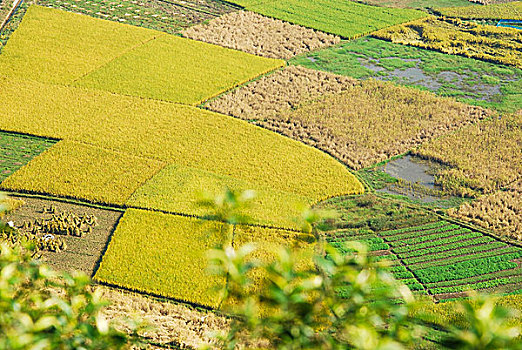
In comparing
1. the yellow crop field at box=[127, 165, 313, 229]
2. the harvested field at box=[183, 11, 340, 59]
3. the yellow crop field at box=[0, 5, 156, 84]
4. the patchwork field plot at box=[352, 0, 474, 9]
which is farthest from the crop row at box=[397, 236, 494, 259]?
the patchwork field plot at box=[352, 0, 474, 9]

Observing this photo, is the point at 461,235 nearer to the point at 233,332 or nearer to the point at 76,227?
the point at 76,227

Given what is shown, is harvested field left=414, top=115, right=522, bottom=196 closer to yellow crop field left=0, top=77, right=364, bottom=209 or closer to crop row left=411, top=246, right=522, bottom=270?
crop row left=411, top=246, right=522, bottom=270

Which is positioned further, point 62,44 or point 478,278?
point 62,44

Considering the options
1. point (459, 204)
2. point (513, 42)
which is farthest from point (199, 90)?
point (513, 42)

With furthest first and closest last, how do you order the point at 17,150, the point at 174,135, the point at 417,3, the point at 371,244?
the point at 417,3 → the point at 174,135 → the point at 17,150 → the point at 371,244

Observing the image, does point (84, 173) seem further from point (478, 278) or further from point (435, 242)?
point (478, 278)

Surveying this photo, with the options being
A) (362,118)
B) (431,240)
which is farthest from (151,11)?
(431,240)

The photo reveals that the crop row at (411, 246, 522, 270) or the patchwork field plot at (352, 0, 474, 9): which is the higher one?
the patchwork field plot at (352, 0, 474, 9)
